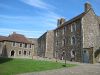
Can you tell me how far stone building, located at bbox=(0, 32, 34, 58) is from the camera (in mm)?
54125

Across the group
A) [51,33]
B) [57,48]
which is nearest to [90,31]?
[57,48]

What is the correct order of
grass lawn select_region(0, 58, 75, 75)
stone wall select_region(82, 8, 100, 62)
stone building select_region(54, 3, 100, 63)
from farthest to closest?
stone wall select_region(82, 8, 100, 62), stone building select_region(54, 3, 100, 63), grass lawn select_region(0, 58, 75, 75)

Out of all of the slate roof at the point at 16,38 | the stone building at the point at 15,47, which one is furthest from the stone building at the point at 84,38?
the slate roof at the point at 16,38

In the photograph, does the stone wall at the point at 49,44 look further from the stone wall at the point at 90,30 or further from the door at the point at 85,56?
the door at the point at 85,56

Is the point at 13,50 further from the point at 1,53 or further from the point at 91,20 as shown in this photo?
the point at 91,20

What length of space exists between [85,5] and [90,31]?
255 inches

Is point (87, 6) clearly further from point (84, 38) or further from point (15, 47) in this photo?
point (15, 47)

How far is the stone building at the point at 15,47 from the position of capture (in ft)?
178

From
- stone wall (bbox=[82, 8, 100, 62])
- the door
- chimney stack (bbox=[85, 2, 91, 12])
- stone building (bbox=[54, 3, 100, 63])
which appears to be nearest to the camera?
the door

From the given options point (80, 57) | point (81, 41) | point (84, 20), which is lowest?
point (80, 57)

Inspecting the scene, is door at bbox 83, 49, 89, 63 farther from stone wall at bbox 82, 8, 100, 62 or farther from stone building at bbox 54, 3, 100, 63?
stone wall at bbox 82, 8, 100, 62

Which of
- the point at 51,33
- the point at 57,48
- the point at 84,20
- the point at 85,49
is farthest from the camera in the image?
the point at 51,33

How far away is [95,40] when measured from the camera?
37312mm

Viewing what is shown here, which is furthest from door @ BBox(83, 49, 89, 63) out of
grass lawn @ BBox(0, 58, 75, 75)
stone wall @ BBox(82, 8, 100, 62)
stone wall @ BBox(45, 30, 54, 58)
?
stone wall @ BBox(45, 30, 54, 58)
